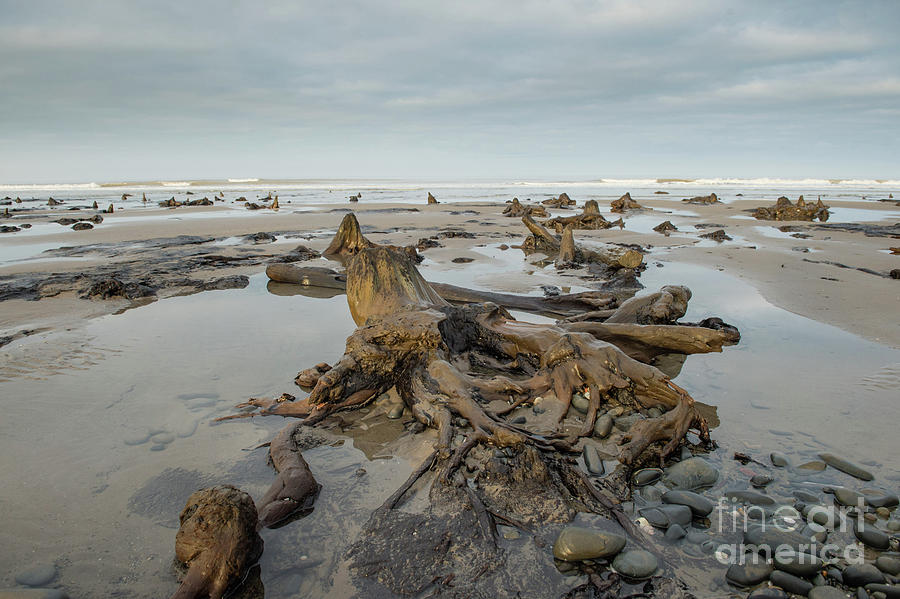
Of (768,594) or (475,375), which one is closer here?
(768,594)

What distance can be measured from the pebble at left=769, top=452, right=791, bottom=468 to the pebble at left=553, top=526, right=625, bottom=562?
4.25 feet

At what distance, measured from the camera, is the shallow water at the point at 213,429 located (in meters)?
2.27

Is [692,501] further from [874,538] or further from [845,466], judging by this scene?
[845,466]

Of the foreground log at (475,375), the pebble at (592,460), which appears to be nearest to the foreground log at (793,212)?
the foreground log at (475,375)

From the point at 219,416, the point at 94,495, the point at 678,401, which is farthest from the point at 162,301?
the point at 678,401

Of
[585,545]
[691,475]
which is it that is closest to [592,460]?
[691,475]

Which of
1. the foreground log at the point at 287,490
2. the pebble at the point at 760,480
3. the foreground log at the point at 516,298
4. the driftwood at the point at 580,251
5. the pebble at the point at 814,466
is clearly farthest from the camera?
the driftwood at the point at 580,251

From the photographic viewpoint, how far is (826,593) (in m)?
1.92

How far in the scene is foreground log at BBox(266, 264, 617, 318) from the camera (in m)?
6.06

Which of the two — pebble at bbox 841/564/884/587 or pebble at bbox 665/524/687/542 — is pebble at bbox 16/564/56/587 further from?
pebble at bbox 841/564/884/587

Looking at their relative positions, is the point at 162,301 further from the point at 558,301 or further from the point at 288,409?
the point at 558,301

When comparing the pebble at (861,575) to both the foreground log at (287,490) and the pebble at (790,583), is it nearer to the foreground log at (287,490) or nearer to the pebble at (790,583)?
the pebble at (790,583)

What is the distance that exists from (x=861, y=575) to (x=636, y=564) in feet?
2.83

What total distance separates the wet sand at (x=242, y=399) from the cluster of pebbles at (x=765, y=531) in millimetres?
95
